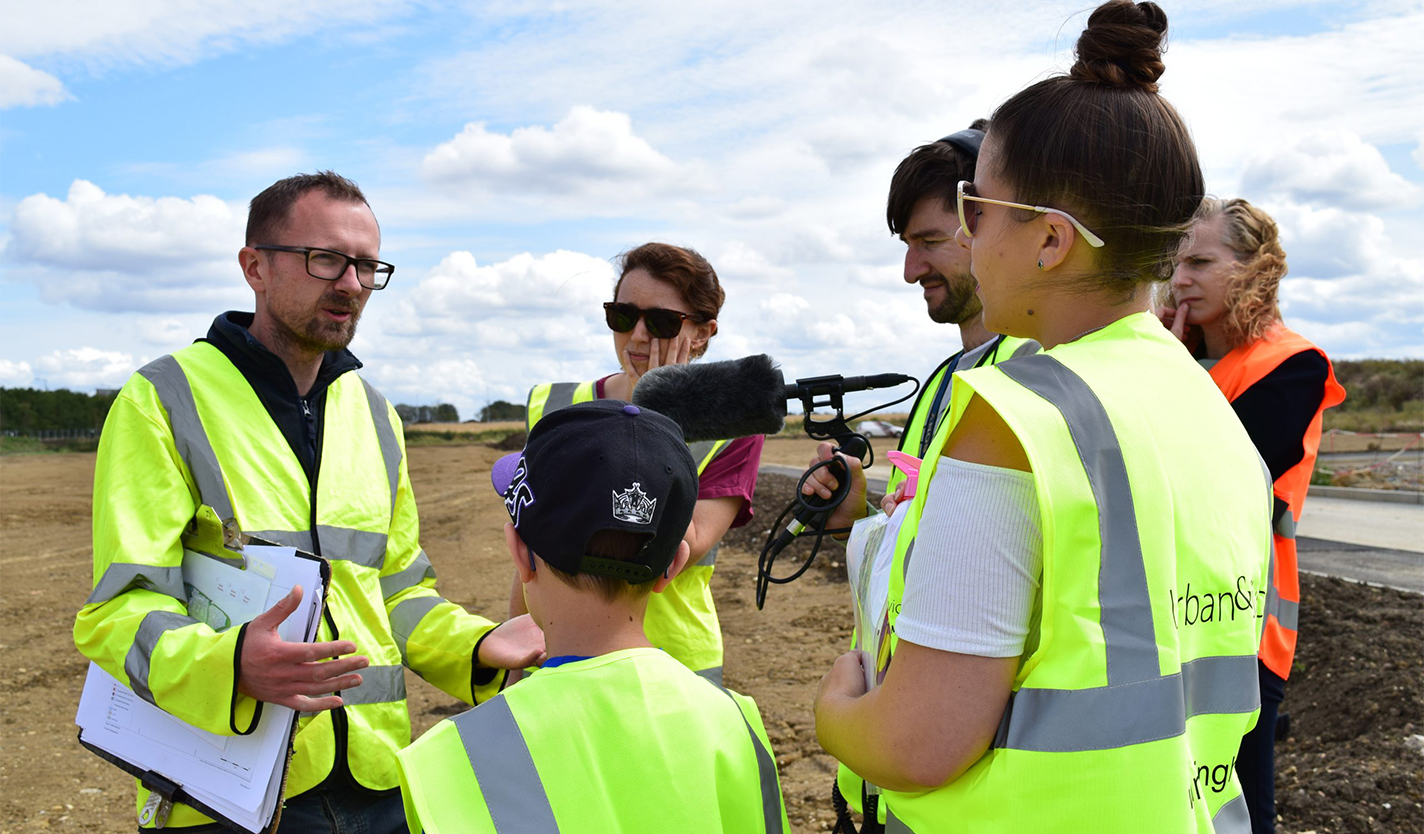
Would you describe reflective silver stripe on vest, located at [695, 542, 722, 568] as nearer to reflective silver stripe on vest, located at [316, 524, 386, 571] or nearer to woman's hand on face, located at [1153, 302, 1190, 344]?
reflective silver stripe on vest, located at [316, 524, 386, 571]

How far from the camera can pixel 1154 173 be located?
64.2 inches

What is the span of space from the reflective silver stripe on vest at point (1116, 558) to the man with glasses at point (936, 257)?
5.10ft

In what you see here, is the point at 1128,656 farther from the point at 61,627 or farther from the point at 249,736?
the point at 61,627

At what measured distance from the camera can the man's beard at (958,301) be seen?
127 inches

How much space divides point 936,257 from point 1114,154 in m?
1.62

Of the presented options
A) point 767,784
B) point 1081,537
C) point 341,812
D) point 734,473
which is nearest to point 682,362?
point 734,473

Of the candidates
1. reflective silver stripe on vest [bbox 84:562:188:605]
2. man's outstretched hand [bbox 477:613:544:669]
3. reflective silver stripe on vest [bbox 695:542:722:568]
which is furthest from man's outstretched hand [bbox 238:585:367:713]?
reflective silver stripe on vest [bbox 695:542:722:568]

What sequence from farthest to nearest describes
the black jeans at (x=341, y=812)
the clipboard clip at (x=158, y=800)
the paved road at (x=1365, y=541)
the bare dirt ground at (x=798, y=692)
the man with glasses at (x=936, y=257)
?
1. the paved road at (x=1365, y=541)
2. the bare dirt ground at (x=798, y=692)
3. the man with glasses at (x=936, y=257)
4. the black jeans at (x=341, y=812)
5. the clipboard clip at (x=158, y=800)

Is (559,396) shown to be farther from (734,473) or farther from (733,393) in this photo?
(733,393)

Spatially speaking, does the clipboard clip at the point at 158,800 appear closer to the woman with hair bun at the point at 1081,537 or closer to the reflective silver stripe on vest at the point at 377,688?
the reflective silver stripe on vest at the point at 377,688

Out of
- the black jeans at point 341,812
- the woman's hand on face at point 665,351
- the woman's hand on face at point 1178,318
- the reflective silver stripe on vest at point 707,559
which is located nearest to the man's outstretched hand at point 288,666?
the black jeans at point 341,812

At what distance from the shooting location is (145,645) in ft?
7.86

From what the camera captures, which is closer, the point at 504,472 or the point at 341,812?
the point at 504,472

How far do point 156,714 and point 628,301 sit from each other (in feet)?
6.57
